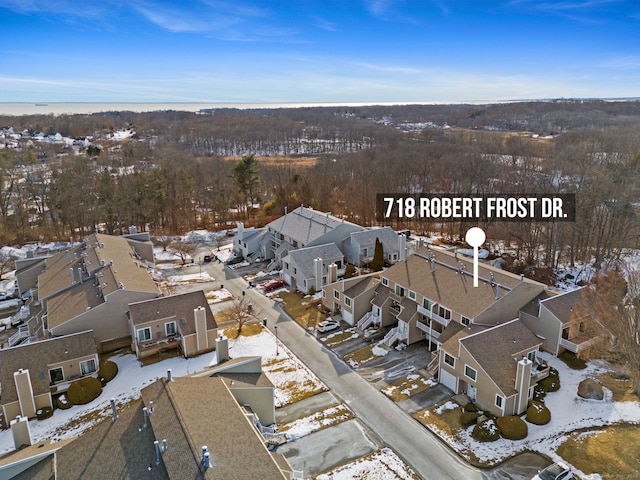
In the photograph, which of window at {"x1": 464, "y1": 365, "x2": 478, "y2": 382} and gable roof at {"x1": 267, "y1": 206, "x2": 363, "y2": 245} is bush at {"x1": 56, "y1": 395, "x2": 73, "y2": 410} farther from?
gable roof at {"x1": 267, "y1": 206, "x2": 363, "y2": 245}

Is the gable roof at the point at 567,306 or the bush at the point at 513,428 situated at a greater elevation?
the gable roof at the point at 567,306

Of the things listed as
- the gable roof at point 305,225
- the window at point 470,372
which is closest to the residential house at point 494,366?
the window at point 470,372

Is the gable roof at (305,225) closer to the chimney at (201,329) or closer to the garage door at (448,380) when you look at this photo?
the chimney at (201,329)

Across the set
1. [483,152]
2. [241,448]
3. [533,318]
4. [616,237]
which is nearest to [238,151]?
[483,152]

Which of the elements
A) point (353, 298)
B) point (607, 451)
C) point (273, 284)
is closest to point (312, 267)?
point (273, 284)

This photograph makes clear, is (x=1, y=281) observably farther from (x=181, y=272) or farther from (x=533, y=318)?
(x=533, y=318)

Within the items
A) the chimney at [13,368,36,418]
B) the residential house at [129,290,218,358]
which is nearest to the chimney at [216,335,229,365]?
the residential house at [129,290,218,358]
